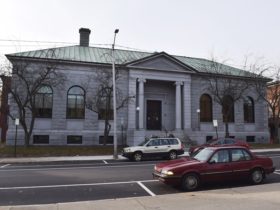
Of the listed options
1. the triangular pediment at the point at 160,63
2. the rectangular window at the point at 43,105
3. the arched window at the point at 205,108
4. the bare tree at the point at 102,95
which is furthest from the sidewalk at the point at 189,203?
the arched window at the point at 205,108

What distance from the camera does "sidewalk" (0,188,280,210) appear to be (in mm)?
7848

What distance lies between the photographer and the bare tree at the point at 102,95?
109 feet

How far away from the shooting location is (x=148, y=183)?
12.5m

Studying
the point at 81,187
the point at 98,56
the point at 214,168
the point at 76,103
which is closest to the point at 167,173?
the point at 214,168

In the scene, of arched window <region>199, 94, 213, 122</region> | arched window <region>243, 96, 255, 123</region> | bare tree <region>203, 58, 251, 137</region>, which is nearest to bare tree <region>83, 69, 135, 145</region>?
arched window <region>199, 94, 213, 122</region>

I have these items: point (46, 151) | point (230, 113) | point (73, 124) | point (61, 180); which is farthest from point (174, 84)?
point (61, 180)

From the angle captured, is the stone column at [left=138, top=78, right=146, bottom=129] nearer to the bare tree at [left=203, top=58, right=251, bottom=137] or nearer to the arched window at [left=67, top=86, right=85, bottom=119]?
the arched window at [left=67, top=86, right=85, bottom=119]

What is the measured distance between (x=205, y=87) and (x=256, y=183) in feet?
95.6

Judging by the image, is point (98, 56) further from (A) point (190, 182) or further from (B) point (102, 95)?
(A) point (190, 182)

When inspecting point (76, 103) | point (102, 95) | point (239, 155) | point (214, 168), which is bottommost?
point (214, 168)

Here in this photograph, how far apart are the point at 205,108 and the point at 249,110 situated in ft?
22.4

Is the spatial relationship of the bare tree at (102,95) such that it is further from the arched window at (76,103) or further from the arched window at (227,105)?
the arched window at (227,105)

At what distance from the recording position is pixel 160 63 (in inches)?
1480

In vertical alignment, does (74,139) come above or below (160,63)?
below
